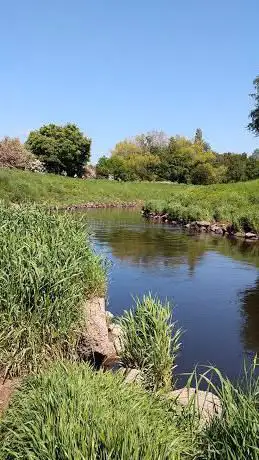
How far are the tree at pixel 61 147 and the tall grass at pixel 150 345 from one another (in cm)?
7893

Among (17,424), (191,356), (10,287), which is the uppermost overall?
(10,287)

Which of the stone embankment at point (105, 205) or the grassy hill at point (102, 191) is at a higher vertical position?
the grassy hill at point (102, 191)

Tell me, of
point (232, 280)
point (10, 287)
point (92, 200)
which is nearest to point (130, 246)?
point (232, 280)

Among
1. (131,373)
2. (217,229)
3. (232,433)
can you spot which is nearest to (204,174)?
(217,229)

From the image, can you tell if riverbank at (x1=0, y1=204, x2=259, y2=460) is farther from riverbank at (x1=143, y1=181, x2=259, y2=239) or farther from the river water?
riverbank at (x1=143, y1=181, x2=259, y2=239)

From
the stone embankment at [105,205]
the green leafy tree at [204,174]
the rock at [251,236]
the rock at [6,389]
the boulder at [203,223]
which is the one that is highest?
the green leafy tree at [204,174]

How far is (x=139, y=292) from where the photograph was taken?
15.2m

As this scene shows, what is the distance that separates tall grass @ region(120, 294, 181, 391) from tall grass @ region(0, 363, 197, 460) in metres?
1.80

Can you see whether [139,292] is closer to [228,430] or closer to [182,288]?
[182,288]

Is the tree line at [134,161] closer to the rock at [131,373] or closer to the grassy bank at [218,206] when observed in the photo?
the grassy bank at [218,206]

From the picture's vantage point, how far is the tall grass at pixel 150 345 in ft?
26.0

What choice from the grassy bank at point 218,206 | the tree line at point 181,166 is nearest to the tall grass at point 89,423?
the grassy bank at point 218,206

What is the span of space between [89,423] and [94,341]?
4.07m

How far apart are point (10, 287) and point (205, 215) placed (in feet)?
99.4
